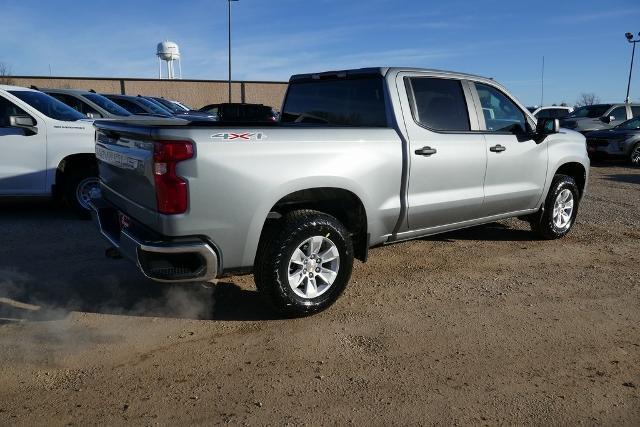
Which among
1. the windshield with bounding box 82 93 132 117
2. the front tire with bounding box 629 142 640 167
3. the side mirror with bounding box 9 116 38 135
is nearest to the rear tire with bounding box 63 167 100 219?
the side mirror with bounding box 9 116 38 135

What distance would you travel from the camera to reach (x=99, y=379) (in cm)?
301

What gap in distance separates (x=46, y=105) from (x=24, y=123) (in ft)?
2.12

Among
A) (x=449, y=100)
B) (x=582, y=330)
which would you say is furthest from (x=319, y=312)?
(x=449, y=100)

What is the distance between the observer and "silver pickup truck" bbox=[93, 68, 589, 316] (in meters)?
3.27

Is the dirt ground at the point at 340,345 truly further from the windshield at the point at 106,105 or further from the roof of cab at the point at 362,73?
the windshield at the point at 106,105

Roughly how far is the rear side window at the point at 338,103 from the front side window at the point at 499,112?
1.26 metres

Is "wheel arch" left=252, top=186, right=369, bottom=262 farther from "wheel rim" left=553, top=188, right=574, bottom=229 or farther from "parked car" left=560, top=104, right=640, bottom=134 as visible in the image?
"parked car" left=560, top=104, right=640, bottom=134

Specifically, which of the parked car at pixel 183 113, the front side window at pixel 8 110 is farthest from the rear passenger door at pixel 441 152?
the parked car at pixel 183 113

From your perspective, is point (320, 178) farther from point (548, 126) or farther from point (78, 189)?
point (78, 189)

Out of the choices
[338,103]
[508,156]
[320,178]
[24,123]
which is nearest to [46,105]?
[24,123]

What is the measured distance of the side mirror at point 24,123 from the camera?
6.12m

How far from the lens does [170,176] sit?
3168mm

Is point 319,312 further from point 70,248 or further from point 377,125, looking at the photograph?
point 70,248

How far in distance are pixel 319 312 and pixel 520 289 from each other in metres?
1.85
